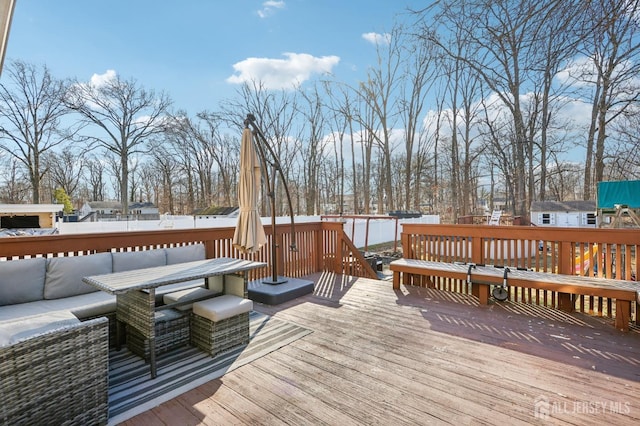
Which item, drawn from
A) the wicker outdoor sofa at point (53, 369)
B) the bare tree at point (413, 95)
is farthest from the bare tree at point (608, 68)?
the bare tree at point (413, 95)

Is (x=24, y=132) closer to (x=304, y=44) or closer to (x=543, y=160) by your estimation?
(x=304, y=44)

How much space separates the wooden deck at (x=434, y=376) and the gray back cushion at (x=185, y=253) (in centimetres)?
144

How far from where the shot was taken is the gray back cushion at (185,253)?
12.8ft

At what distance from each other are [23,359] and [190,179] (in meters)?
27.5

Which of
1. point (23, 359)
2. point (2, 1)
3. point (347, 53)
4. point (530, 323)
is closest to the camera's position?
point (23, 359)

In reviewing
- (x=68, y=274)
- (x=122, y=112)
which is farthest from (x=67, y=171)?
(x=68, y=274)

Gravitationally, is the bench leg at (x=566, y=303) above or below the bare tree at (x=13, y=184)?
below

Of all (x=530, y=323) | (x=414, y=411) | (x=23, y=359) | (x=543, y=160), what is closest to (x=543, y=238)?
(x=530, y=323)

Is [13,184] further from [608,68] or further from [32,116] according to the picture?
[608,68]

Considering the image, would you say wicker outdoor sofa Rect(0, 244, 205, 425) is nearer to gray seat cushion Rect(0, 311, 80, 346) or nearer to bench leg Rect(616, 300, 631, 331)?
gray seat cushion Rect(0, 311, 80, 346)

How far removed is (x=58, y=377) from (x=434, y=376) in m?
2.46

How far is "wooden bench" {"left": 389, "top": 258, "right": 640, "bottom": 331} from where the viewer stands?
10.6ft

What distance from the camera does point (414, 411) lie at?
197 cm

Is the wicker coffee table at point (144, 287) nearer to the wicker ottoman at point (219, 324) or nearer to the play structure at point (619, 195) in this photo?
the wicker ottoman at point (219, 324)
